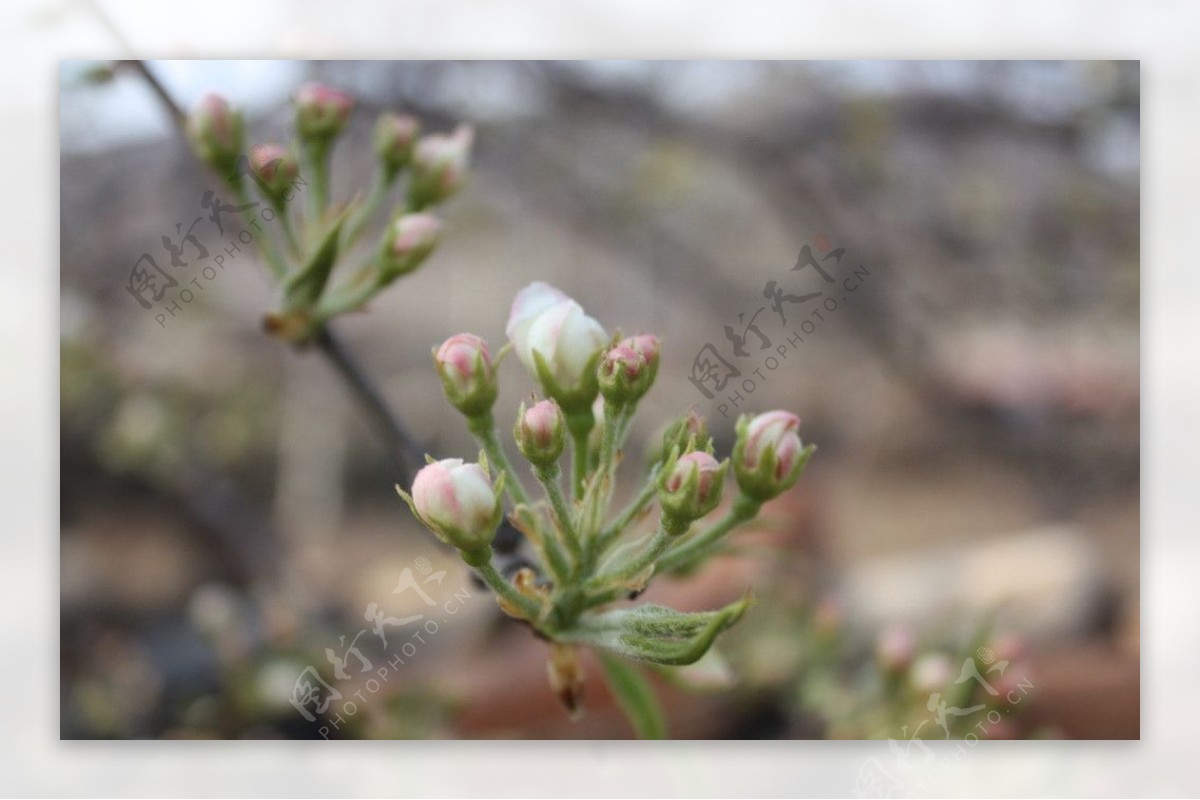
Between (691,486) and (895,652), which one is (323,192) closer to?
(691,486)

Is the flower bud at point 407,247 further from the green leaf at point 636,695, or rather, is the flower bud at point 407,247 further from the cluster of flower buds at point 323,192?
the green leaf at point 636,695

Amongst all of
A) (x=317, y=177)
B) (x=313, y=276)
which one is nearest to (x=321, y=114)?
(x=317, y=177)

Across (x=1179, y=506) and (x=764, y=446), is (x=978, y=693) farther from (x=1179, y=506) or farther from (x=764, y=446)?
(x=764, y=446)

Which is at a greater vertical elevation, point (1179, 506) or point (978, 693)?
point (1179, 506)

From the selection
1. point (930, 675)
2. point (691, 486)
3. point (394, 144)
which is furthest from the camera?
point (930, 675)

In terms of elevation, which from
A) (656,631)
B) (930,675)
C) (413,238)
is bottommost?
(930,675)


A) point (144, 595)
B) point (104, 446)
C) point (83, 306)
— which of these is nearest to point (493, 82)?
point (83, 306)
